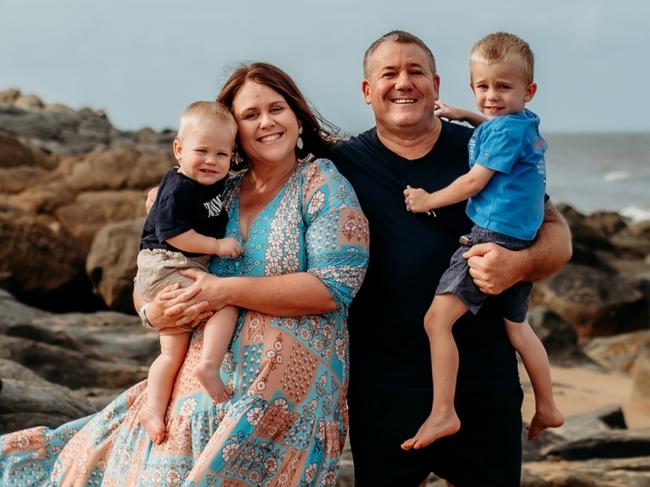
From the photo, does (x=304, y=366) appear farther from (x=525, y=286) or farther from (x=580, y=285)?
(x=580, y=285)

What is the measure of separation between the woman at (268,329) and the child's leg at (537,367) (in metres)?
0.71

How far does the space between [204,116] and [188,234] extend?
428mm

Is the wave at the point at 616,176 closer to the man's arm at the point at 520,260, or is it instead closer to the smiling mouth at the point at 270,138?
the man's arm at the point at 520,260

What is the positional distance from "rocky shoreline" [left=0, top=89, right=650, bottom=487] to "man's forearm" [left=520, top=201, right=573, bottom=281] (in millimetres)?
2078

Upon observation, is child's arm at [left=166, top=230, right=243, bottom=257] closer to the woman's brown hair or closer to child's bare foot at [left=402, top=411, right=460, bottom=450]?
the woman's brown hair

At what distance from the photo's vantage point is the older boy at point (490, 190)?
3912 mm

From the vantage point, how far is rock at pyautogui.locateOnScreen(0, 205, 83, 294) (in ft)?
38.6

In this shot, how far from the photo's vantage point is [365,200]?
4.18 m

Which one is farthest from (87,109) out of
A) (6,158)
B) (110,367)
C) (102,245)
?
(110,367)

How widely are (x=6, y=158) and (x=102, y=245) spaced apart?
952 centimetres

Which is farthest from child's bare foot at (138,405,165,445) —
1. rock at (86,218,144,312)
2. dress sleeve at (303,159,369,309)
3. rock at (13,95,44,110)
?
rock at (13,95,44,110)

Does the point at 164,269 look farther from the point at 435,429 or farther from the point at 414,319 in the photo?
the point at 435,429

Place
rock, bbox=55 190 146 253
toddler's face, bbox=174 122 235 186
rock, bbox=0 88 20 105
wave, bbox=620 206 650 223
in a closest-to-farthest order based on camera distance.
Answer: toddler's face, bbox=174 122 235 186 < rock, bbox=55 190 146 253 < wave, bbox=620 206 650 223 < rock, bbox=0 88 20 105

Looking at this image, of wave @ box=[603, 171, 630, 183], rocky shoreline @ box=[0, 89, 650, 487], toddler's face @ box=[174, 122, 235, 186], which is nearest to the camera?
toddler's face @ box=[174, 122, 235, 186]
